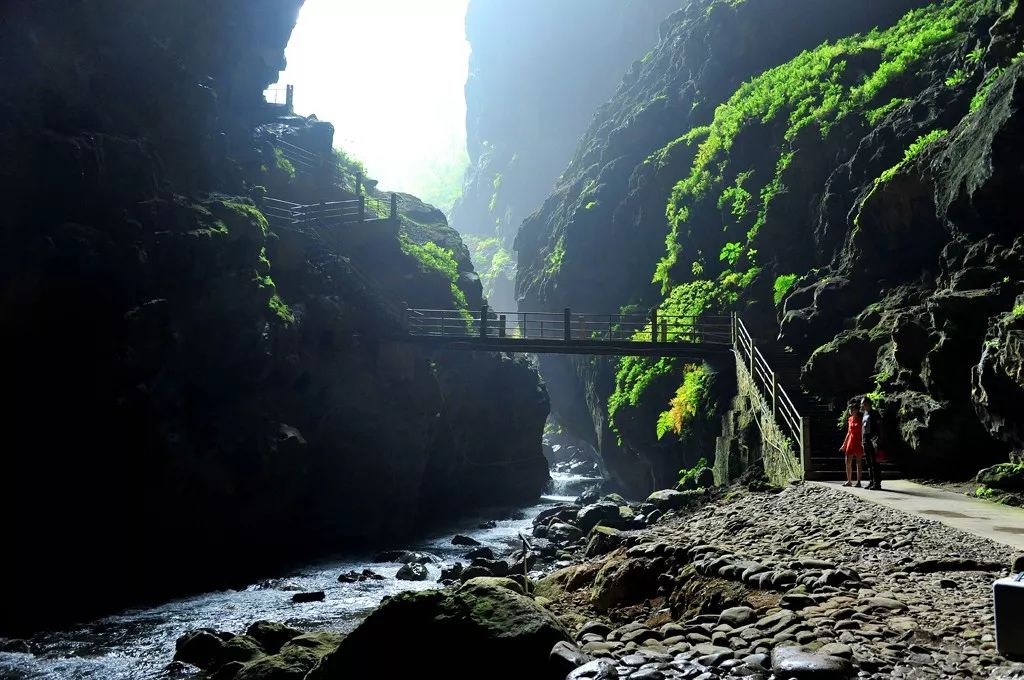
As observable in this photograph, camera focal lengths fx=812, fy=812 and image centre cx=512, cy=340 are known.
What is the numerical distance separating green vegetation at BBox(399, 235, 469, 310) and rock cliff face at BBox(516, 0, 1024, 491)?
332 inches

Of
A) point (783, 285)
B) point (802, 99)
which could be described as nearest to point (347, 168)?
point (802, 99)

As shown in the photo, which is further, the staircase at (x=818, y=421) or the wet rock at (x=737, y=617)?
the staircase at (x=818, y=421)

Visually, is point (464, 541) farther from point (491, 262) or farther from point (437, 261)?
point (491, 262)

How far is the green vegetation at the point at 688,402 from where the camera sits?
3064 cm

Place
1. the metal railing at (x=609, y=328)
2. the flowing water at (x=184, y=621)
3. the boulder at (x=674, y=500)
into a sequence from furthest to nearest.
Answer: the metal railing at (x=609, y=328)
the boulder at (x=674, y=500)
the flowing water at (x=184, y=621)

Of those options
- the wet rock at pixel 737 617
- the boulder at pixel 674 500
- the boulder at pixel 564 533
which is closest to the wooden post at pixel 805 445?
the boulder at pixel 674 500

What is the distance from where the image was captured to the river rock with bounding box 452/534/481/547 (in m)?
28.3

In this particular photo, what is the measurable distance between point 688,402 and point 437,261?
1747 cm

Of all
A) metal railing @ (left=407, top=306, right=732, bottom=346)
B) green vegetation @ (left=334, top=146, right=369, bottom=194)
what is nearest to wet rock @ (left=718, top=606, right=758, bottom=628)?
metal railing @ (left=407, top=306, right=732, bottom=346)

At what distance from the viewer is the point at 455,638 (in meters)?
8.44

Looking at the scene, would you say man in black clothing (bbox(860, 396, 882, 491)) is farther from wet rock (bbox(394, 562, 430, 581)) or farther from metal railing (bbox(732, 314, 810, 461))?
wet rock (bbox(394, 562, 430, 581))

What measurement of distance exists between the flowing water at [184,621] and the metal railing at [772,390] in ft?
31.7

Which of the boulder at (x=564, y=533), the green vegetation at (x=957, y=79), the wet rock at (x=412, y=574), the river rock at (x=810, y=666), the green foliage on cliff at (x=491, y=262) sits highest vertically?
the green foliage on cliff at (x=491, y=262)

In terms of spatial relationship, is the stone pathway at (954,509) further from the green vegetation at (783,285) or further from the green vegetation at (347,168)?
the green vegetation at (347,168)
